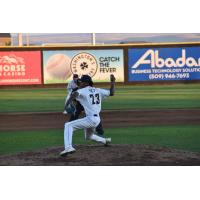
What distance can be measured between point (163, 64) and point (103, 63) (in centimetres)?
95

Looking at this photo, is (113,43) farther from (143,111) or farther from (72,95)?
(143,111)

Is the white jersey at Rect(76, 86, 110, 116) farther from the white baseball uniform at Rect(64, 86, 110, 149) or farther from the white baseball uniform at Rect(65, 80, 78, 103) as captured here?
the white baseball uniform at Rect(65, 80, 78, 103)

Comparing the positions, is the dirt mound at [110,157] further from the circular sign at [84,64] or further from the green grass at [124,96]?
the circular sign at [84,64]

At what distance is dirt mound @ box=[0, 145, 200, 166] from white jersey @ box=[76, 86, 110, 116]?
2.12 feet

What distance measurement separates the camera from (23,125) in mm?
11219

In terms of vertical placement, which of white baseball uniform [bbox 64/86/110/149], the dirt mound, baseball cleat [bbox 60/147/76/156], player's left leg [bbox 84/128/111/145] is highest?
white baseball uniform [bbox 64/86/110/149]

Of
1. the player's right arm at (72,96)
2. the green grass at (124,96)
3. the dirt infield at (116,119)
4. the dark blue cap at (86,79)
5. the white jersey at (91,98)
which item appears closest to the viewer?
the player's right arm at (72,96)

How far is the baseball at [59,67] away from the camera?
9.55 m

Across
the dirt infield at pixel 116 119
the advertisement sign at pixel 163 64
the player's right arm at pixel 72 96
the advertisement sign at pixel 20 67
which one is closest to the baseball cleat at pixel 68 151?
the dirt infield at pixel 116 119

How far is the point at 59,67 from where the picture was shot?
970 cm

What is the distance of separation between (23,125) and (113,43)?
269 centimetres

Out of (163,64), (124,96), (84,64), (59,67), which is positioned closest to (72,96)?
(84,64)

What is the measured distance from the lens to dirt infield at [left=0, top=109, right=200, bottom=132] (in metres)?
9.66

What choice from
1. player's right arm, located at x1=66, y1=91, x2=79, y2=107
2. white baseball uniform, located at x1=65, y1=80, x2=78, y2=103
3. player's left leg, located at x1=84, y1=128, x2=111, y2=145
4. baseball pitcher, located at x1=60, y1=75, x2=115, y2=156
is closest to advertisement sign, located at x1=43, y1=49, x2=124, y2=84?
white baseball uniform, located at x1=65, y1=80, x2=78, y2=103
